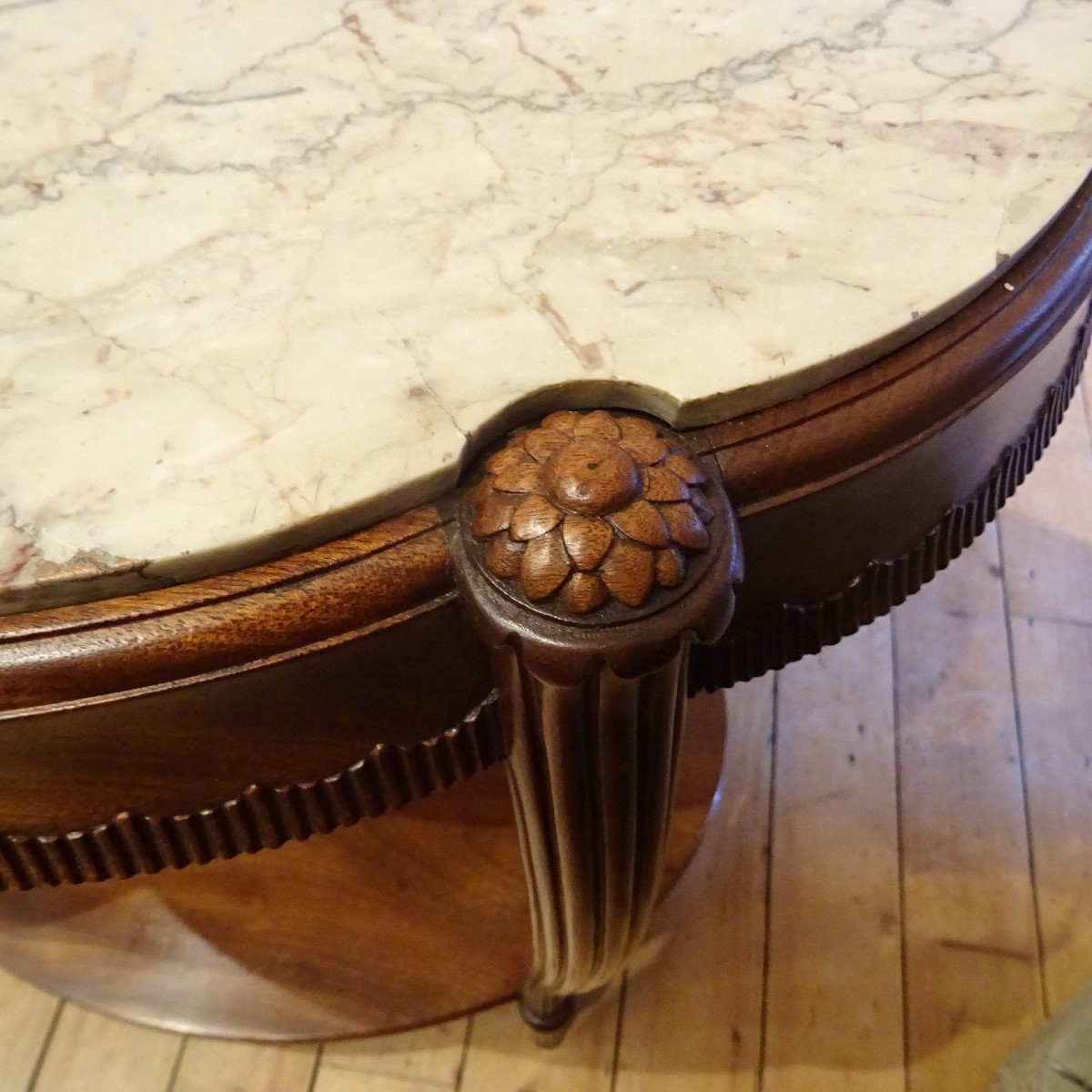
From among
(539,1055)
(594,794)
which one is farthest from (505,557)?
(539,1055)

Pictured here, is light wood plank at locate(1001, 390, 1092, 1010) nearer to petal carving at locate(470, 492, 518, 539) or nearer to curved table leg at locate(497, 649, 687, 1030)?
curved table leg at locate(497, 649, 687, 1030)

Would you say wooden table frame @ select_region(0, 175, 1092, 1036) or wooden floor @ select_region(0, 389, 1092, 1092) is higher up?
wooden table frame @ select_region(0, 175, 1092, 1036)

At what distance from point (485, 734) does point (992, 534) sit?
940 millimetres

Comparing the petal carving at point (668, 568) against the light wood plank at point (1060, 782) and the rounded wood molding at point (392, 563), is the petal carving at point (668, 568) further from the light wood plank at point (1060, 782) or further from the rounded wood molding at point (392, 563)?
the light wood plank at point (1060, 782)

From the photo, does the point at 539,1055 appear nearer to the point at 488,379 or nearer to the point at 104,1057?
the point at 104,1057

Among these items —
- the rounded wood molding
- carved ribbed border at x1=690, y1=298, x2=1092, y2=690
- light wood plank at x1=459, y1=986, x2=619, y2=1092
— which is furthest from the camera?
light wood plank at x1=459, y1=986, x2=619, y2=1092

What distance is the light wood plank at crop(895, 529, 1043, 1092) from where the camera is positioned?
2.89ft

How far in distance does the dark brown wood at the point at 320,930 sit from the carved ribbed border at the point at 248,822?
1.53 ft

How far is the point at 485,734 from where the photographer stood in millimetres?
463

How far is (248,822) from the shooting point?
1.46 ft

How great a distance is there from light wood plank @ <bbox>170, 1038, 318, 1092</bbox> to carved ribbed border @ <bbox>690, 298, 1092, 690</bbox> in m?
0.58

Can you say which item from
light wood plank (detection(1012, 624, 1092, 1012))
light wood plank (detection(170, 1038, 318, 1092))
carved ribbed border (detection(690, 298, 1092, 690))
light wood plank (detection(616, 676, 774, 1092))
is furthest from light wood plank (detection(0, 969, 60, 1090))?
light wood plank (detection(1012, 624, 1092, 1012))

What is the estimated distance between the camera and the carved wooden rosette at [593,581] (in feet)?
1.23

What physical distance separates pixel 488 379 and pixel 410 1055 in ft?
2.24
